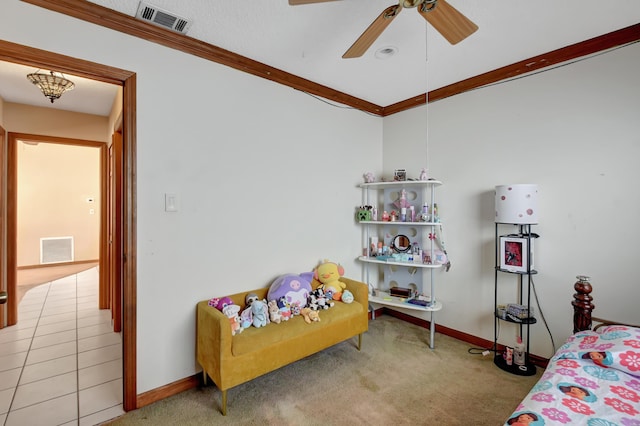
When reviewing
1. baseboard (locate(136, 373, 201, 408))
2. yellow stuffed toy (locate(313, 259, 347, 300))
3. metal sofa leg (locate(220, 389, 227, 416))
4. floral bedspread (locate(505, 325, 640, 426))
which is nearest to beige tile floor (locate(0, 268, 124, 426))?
baseboard (locate(136, 373, 201, 408))

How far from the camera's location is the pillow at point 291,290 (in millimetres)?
2387

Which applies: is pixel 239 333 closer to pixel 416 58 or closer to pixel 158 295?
pixel 158 295

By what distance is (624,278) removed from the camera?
2.06 meters

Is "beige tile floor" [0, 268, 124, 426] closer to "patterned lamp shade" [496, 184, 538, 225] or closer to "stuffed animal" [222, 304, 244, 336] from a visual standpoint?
"stuffed animal" [222, 304, 244, 336]

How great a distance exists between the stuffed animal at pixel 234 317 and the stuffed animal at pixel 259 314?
0.37 feet

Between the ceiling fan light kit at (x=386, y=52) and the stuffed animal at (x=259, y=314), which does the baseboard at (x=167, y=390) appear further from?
the ceiling fan light kit at (x=386, y=52)

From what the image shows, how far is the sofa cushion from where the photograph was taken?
1.90 metres

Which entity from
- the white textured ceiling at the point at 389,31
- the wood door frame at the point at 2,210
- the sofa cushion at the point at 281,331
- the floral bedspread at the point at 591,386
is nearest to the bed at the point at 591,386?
the floral bedspread at the point at 591,386

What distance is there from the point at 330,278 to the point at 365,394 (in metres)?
1.01

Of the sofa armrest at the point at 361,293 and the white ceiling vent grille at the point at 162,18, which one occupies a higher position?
the white ceiling vent grille at the point at 162,18

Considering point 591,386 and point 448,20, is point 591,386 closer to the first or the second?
point 591,386

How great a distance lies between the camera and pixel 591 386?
1.32m

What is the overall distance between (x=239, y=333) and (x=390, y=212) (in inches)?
83.3

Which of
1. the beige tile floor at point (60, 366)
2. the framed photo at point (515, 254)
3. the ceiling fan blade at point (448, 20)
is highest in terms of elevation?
the ceiling fan blade at point (448, 20)
